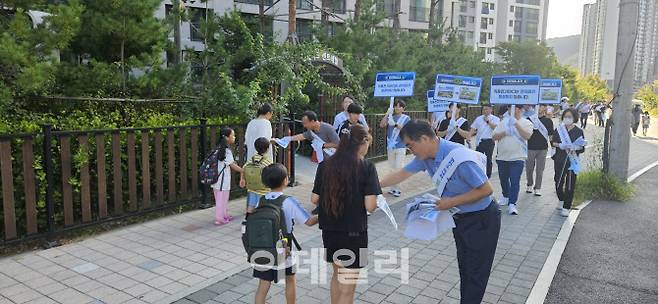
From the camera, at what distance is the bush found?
937cm

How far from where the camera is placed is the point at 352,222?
12.4ft

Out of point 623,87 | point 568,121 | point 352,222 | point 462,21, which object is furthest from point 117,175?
point 462,21

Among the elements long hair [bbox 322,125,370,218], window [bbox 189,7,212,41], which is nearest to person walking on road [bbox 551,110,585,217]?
long hair [bbox 322,125,370,218]

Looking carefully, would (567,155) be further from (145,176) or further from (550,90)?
(145,176)

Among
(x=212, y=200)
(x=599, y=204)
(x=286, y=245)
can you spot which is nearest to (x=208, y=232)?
(x=212, y=200)

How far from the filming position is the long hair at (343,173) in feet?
12.2

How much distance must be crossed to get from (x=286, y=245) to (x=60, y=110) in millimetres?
6658

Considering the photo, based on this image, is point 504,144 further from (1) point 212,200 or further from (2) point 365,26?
(2) point 365,26

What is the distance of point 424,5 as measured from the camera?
42406 millimetres

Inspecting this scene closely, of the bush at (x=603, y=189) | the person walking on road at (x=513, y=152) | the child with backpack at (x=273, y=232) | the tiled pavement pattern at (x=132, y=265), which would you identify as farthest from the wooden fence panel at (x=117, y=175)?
the bush at (x=603, y=189)

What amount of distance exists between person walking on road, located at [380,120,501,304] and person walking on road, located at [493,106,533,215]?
14.6 ft

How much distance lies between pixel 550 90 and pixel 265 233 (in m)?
7.21

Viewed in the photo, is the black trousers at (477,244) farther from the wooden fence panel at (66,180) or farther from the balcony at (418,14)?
the balcony at (418,14)

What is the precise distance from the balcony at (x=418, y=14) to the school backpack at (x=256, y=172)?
38.3 metres
